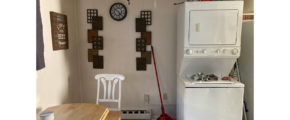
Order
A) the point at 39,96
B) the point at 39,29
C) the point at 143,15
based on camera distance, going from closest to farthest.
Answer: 1. the point at 39,29
2. the point at 39,96
3. the point at 143,15

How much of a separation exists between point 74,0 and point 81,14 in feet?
0.68

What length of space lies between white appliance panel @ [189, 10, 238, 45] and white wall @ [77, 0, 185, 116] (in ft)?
2.00

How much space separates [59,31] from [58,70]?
45 cm

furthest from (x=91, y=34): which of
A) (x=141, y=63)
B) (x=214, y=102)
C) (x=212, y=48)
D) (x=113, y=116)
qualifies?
(x=214, y=102)

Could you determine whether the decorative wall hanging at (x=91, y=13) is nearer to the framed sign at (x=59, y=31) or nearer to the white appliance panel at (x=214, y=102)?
the framed sign at (x=59, y=31)

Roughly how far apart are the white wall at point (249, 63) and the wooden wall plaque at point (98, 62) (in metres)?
1.89

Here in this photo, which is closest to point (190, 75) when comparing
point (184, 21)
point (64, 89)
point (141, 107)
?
point (184, 21)

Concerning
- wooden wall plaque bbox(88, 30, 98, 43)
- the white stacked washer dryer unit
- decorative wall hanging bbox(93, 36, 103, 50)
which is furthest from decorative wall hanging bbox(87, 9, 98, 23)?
the white stacked washer dryer unit

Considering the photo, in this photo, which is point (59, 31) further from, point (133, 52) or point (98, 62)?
point (133, 52)

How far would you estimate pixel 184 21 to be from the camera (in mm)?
2016

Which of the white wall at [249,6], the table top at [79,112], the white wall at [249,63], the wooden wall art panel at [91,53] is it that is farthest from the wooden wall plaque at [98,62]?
the white wall at [249,6]

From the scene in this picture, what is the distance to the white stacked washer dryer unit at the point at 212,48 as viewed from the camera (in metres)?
1.95

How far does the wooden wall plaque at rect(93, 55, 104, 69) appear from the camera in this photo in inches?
105
